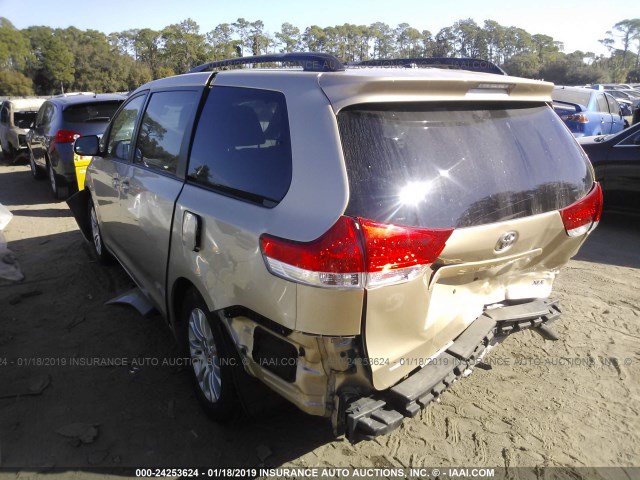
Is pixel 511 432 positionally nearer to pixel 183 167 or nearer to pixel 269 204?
pixel 269 204

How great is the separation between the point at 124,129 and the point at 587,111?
10.6m

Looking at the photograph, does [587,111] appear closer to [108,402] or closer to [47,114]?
[47,114]

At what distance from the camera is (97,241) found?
522 centimetres

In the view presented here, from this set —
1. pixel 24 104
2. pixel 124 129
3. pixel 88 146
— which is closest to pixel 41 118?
pixel 24 104

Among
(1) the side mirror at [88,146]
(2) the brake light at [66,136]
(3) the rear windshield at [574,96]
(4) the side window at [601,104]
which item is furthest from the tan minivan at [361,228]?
(4) the side window at [601,104]

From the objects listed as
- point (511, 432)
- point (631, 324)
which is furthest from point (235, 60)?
point (631, 324)

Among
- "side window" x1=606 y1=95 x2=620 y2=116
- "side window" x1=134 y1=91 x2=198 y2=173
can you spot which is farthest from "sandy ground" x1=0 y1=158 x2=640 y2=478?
"side window" x1=606 y1=95 x2=620 y2=116

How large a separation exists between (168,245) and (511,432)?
2.20 m

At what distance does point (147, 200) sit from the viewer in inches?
130

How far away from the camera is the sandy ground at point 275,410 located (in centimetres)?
259

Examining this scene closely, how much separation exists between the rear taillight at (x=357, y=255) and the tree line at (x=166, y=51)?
21191mm

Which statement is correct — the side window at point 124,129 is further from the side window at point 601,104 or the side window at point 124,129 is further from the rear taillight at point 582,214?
the side window at point 601,104

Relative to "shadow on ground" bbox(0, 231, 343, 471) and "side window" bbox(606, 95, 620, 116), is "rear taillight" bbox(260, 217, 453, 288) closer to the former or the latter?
"shadow on ground" bbox(0, 231, 343, 471)

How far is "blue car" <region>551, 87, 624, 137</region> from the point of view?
36.6 ft
